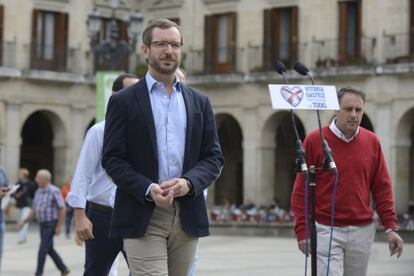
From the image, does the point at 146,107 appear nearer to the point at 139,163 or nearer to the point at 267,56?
the point at 139,163

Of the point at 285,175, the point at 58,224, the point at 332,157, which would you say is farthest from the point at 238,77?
the point at 332,157

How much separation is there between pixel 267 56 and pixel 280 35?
0.99 meters

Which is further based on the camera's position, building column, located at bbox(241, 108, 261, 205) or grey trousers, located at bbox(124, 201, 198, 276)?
building column, located at bbox(241, 108, 261, 205)

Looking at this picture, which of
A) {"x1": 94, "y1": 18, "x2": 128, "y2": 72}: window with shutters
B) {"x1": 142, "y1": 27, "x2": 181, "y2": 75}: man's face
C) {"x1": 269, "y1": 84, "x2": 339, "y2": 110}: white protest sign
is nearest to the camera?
{"x1": 142, "y1": 27, "x2": 181, "y2": 75}: man's face

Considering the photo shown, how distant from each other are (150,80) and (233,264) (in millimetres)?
12007

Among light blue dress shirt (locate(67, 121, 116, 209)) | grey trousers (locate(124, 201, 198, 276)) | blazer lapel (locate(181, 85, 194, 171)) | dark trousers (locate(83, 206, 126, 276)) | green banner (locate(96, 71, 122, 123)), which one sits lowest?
dark trousers (locate(83, 206, 126, 276))

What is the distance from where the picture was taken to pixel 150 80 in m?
6.02

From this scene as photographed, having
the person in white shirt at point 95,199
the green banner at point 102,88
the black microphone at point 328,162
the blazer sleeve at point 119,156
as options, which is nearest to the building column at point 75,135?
the green banner at point 102,88

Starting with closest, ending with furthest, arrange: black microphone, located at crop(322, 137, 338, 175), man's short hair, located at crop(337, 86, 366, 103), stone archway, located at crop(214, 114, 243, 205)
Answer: black microphone, located at crop(322, 137, 338, 175) → man's short hair, located at crop(337, 86, 366, 103) → stone archway, located at crop(214, 114, 243, 205)

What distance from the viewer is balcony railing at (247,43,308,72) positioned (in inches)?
1342

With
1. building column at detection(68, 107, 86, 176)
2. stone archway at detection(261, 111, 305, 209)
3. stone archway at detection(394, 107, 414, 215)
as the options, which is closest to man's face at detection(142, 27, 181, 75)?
stone archway at detection(394, 107, 414, 215)

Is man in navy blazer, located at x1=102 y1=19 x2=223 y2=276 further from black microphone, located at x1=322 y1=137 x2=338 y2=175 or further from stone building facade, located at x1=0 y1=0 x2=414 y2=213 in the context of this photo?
stone building facade, located at x1=0 y1=0 x2=414 y2=213

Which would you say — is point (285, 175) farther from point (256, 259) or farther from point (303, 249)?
point (303, 249)

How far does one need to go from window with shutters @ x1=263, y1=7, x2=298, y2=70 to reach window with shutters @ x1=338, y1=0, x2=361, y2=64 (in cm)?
180
